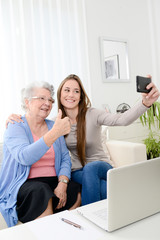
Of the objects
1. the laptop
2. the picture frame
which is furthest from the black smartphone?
the picture frame

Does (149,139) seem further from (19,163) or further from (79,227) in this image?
(79,227)

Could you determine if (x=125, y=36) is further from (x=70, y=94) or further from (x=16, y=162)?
(x=16, y=162)

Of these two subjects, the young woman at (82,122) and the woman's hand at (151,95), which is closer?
the woman's hand at (151,95)

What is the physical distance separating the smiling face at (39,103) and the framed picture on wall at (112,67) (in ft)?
6.55

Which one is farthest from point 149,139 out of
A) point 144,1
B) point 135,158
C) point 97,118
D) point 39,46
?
point 144,1

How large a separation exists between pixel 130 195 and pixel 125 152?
4.58ft

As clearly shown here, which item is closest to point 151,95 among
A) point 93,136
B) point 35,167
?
point 93,136

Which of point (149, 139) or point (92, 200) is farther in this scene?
point (149, 139)

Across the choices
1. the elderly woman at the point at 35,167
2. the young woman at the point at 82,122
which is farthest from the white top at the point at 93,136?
the elderly woman at the point at 35,167

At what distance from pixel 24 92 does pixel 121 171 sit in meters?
1.04

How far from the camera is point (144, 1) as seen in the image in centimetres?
385

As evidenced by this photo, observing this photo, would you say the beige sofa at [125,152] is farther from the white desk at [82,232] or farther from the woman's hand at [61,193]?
the white desk at [82,232]

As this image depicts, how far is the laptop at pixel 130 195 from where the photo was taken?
729 millimetres

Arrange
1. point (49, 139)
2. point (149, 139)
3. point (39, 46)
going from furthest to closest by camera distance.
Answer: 1. point (149, 139)
2. point (39, 46)
3. point (49, 139)
